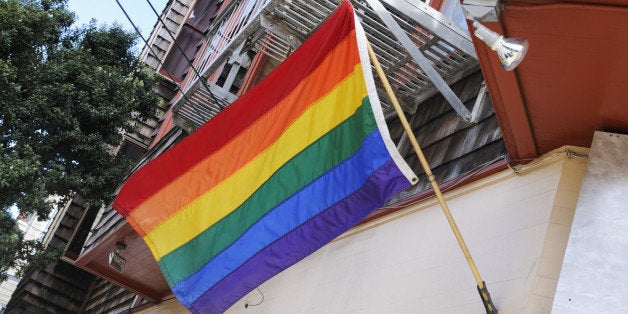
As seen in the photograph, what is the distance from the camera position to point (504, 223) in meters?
4.59

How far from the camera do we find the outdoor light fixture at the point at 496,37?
11.2 feet

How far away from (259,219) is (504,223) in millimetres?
1734

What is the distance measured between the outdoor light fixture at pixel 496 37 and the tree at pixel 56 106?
8060 millimetres

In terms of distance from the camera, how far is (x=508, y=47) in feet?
11.3

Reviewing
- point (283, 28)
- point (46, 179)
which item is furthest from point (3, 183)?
point (283, 28)

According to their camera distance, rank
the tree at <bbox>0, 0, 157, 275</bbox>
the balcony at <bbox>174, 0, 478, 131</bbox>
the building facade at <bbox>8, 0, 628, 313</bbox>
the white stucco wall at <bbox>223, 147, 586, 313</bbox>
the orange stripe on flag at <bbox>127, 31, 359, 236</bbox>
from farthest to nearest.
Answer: the tree at <bbox>0, 0, 157, 275</bbox> < the balcony at <bbox>174, 0, 478, 131</bbox> < the orange stripe on flag at <bbox>127, 31, 359, 236</bbox> < the white stucco wall at <bbox>223, 147, 586, 313</bbox> < the building facade at <bbox>8, 0, 628, 313</bbox>

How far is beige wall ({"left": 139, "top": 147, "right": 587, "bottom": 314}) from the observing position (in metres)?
4.11

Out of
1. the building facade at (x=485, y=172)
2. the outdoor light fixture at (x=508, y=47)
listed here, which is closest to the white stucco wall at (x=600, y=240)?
the building facade at (x=485, y=172)

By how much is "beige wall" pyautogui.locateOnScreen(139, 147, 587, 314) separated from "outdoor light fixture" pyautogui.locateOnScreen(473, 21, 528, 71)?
46.1 inches

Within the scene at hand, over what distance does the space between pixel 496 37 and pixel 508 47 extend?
9 cm

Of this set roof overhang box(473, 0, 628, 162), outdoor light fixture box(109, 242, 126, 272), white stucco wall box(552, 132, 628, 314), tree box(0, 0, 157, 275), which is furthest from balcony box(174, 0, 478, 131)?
tree box(0, 0, 157, 275)

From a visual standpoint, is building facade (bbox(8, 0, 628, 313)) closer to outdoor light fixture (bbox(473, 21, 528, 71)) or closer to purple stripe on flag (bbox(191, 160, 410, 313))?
outdoor light fixture (bbox(473, 21, 528, 71))

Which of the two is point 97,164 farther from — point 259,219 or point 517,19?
point 517,19

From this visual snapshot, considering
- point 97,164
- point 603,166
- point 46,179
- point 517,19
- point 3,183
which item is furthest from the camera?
point 97,164
